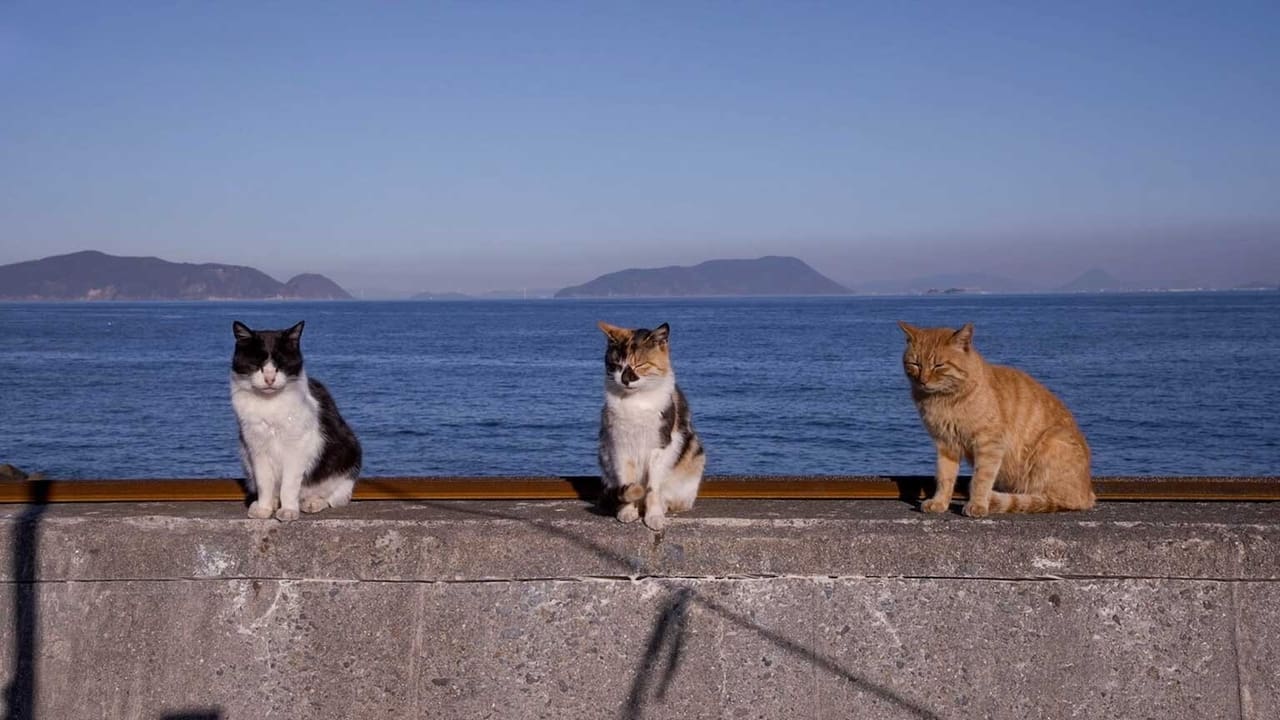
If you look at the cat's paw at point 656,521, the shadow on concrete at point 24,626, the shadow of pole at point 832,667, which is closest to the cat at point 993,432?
the shadow of pole at point 832,667

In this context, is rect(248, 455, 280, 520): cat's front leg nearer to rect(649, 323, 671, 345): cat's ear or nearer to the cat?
rect(649, 323, 671, 345): cat's ear

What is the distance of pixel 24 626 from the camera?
4020mm

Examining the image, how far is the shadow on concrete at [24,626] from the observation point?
158 inches

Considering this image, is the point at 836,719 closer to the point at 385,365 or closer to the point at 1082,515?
the point at 1082,515

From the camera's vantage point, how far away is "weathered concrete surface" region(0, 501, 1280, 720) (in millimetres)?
3867

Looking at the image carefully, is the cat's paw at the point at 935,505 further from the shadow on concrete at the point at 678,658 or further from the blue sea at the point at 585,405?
the blue sea at the point at 585,405

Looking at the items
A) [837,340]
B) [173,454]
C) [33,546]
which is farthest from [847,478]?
[837,340]

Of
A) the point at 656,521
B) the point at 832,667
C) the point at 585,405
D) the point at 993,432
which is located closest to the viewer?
the point at 832,667

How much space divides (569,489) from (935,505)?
5.12 feet

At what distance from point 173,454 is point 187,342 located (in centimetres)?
4499

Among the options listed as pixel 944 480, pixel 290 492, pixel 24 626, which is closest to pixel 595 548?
pixel 290 492

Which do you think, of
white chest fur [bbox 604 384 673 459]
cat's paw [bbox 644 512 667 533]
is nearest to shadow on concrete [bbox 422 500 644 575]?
cat's paw [bbox 644 512 667 533]

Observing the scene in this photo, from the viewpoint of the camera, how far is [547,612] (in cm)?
399

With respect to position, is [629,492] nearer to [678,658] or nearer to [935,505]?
[678,658]
